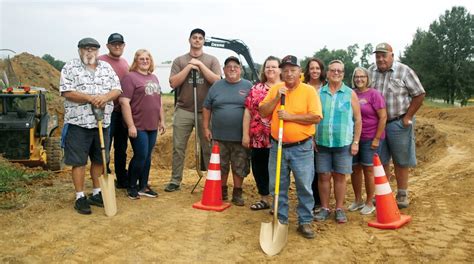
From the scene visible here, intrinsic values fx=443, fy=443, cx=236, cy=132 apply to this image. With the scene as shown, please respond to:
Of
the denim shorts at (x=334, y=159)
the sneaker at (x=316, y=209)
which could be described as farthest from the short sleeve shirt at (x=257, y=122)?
the sneaker at (x=316, y=209)

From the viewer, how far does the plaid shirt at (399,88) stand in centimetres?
527

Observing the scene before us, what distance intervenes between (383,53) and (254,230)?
258cm

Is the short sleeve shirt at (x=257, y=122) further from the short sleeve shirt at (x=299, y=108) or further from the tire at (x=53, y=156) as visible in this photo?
the tire at (x=53, y=156)

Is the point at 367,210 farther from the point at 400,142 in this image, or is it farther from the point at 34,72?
the point at 34,72

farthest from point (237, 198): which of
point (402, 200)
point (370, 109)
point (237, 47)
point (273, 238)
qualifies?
point (237, 47)

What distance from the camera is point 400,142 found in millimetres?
5363

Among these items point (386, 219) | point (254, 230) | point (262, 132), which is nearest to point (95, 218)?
point (254, 230)

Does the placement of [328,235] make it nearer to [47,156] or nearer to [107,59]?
[107,59]

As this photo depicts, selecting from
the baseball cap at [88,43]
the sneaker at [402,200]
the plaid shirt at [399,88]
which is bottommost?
the sneaker at [402,200]

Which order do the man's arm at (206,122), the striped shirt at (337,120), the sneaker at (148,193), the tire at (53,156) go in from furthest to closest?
the tire at (53,156) → the sneaker at (148,193) → the man's arm at (206,122) → the striped shirt at (337,120)

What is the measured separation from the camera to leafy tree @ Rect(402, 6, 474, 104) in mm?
33844

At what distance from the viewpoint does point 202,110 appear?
5973 mm

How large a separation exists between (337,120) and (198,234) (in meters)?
1.91

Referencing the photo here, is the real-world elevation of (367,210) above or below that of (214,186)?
below
